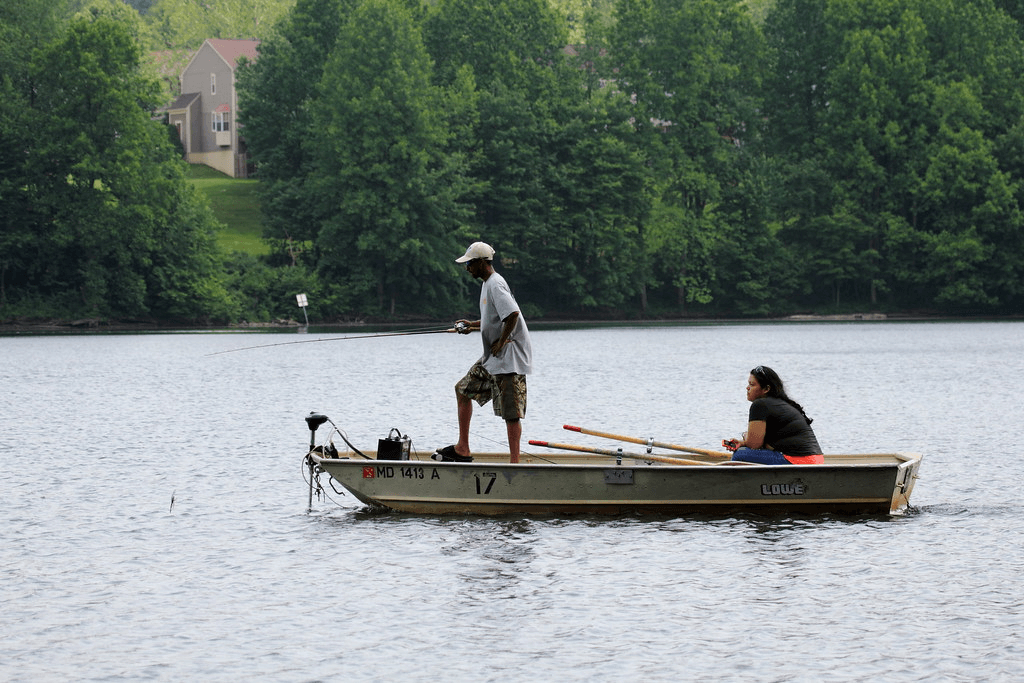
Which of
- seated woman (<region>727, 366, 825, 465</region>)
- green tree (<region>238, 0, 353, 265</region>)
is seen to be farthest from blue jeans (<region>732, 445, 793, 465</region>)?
green tree (<region>238, 0, 353, 265</region>)

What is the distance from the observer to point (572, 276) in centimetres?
8312

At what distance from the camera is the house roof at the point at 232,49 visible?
373 ft

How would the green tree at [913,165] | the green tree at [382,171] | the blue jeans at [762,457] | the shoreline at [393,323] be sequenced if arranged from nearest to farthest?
1. the blue jeans at [762,457]
2. the shoreline at [393,323]
3. the green tree at [382,171]
4. the green tree at [913,165]

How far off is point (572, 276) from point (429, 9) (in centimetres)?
2026

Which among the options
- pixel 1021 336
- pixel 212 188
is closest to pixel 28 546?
pixel 1021 336

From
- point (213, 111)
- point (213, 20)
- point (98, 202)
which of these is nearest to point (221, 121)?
point (213, 111)

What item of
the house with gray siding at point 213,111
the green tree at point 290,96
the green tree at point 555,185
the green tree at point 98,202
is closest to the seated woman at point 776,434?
the green tree at point 98,202

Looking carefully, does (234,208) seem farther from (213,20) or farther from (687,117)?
(213,20)

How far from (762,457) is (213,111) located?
103m

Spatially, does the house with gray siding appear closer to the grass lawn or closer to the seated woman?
the grass lawn

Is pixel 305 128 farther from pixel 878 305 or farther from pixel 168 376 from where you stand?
pixel 168 376

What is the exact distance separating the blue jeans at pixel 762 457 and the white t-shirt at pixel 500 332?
93.8 inches

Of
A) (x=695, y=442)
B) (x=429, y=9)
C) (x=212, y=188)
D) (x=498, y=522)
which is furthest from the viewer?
(x=212, y=188)

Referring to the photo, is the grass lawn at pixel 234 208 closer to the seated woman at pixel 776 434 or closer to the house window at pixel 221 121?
the house window at pixel 221 121
